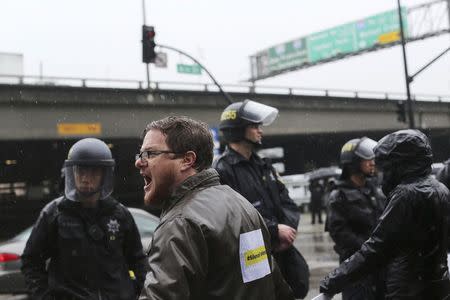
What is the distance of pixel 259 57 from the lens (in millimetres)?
48219

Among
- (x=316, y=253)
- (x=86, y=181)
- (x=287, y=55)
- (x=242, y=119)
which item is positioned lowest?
(x=316, y=253)

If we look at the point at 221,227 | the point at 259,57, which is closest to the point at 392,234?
the point at 221,227

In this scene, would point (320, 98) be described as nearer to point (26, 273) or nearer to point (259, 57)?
point (259, 57)

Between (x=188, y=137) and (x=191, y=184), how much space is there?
17cm

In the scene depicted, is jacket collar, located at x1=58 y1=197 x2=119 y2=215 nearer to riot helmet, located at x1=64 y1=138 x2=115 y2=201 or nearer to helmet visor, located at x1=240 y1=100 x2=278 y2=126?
riot helmet, located at x1=64 y1=138 x2=115 y2=201

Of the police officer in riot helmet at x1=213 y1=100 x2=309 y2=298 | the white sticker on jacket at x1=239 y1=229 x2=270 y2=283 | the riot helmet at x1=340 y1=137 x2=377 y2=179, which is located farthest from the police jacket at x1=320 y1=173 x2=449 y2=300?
the riot helmet at x1=340 y1=137 x2=377 y2=179

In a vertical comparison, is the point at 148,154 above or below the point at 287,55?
below

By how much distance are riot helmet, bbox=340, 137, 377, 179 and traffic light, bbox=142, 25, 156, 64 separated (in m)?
11.9

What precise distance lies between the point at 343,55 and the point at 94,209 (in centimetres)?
3911

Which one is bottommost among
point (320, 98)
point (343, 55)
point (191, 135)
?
point (191, 135)

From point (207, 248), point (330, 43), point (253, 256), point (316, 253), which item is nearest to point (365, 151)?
point (253, 256)

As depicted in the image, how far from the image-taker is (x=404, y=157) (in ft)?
10.8

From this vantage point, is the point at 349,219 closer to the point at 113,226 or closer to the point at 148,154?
the point at 113,226

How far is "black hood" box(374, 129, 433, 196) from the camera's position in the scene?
3275 millimetres
